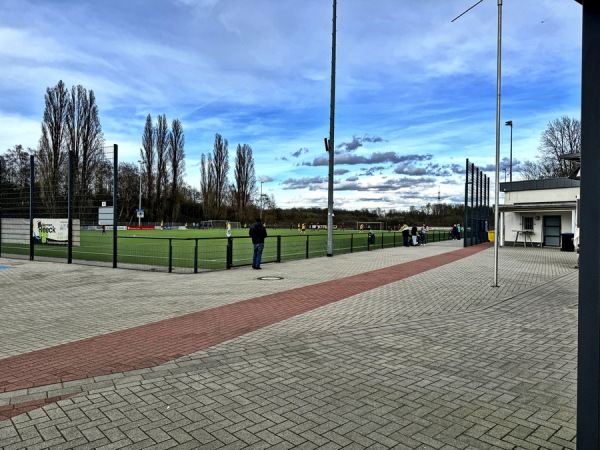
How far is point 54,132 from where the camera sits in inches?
1745

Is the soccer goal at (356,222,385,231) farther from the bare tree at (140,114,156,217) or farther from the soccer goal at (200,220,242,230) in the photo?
the bare tree at (140,114,156,217)

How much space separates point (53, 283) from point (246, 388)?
9.31m

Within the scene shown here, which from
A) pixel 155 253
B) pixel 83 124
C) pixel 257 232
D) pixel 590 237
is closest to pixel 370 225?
pixel 83 124

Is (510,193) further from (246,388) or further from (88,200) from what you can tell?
(246,388)

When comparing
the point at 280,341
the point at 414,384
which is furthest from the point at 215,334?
the point at 414,384

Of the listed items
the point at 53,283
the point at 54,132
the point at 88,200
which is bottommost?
the point at 53,283

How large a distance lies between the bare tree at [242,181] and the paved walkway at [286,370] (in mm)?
77995

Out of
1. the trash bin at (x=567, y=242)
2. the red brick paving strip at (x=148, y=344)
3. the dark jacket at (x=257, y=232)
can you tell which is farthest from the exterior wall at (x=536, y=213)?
the red brick paving strip at (x=148, y=344)

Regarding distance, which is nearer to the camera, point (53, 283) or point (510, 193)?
point (53, 283)

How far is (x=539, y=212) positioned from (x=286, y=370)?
31053 millimetres

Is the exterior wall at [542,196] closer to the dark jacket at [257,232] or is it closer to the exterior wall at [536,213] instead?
the exterior wall at [536,213]

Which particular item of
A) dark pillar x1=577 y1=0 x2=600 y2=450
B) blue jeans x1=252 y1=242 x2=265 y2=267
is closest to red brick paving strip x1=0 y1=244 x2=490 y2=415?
dark pillar x1=577 y1=0 x2=600 y2=450

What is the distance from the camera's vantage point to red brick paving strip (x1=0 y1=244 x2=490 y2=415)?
4676 mm

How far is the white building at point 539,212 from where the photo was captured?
29250mm
